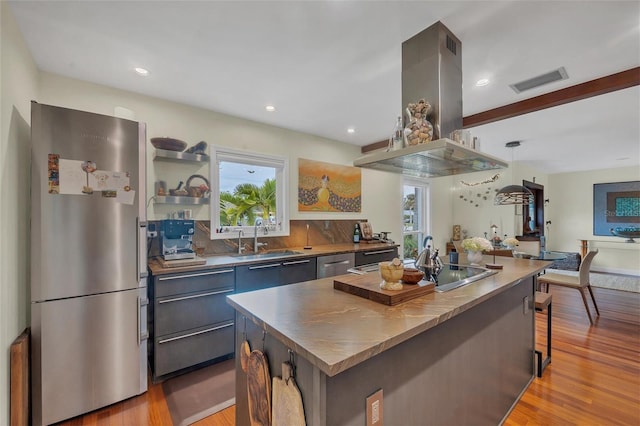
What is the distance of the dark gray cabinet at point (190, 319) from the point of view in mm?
2152

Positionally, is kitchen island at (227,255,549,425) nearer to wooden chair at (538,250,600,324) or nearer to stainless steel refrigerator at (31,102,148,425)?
stainless steel refrigerator at (31,102,148,425)

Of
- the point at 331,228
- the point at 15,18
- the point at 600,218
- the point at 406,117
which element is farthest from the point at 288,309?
the point at 600,218

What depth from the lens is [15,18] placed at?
64.7 inches

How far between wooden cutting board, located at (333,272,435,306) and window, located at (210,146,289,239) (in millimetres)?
1968

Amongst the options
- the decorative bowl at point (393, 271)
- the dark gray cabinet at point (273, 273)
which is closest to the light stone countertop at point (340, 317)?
the decorative bowl at point (393, 271)

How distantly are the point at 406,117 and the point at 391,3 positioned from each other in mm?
645

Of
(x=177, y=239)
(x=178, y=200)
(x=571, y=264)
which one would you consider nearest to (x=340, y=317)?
(x=177, y=239)

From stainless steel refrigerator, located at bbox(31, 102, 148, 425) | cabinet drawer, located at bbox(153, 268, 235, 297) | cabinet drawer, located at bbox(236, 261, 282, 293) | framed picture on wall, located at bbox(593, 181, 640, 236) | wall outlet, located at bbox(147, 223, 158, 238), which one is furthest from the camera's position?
framed picture on wall, located at bbox(593, 181, 640, 236)

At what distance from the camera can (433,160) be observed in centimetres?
191

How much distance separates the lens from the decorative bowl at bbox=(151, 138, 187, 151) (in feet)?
8.41

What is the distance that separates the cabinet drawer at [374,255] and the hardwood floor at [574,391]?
186cm

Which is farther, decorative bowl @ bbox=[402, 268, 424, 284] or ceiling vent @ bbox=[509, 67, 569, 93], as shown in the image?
ceiling vent @ bbox=[509, 67, 569, 93]

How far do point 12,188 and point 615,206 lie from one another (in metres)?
10.5

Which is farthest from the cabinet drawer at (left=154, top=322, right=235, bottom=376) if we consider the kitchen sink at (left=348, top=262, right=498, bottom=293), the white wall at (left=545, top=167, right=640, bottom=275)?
the white wall at (left=545, top=167, right=640, bottom=275)
